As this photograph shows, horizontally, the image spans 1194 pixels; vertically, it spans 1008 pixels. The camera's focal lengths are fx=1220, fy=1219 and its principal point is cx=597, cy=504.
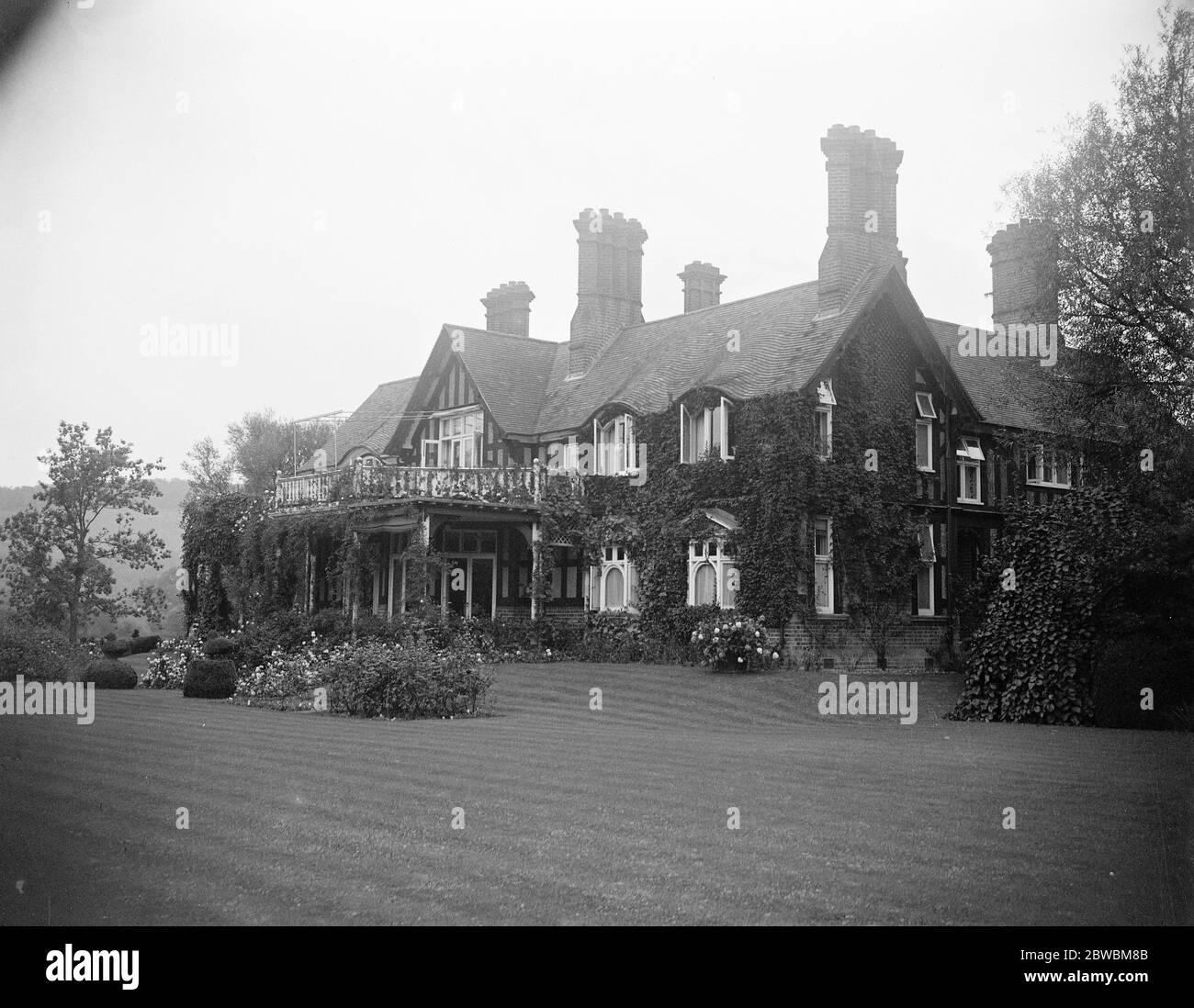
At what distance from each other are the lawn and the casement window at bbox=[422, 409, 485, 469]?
64.4 feet

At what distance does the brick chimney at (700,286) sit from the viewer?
3856 cm

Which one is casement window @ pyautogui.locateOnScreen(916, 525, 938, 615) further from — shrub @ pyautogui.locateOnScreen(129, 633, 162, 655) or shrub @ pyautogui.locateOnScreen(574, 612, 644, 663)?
shrub @ pyautogui.locateOnScreen(129, 633, 162, 655)

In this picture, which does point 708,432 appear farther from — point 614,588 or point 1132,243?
→ point 1132,243

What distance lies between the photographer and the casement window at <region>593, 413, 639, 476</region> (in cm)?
3166

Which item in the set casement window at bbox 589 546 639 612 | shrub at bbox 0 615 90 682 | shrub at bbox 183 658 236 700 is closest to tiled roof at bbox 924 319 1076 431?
casement window at bbox 589 546 639 612

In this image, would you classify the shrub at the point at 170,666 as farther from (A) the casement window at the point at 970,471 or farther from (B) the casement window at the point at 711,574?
(A) the casement window at the point at 970,471

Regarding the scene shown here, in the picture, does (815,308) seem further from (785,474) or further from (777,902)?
(777,902)

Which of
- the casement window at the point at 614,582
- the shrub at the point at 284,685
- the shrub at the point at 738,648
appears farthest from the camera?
the casement window at the point at 614,582

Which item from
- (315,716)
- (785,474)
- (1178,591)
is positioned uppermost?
(785,474)

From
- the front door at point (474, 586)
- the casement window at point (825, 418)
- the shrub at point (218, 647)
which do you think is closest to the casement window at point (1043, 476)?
the casement window at point (825, 418)

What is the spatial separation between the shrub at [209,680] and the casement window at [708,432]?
12013 millimetres

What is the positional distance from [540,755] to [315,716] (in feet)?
22.1
